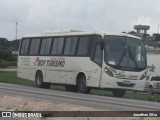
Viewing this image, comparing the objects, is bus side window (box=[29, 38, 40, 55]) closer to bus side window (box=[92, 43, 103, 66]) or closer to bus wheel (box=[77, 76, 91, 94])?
bus wheel (box=[77, 76, 91, 94])

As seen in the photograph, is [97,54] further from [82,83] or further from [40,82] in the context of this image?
[40,82]

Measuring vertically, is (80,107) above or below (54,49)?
below

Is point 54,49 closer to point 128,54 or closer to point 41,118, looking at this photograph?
point 128,54

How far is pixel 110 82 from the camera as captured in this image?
27.1m

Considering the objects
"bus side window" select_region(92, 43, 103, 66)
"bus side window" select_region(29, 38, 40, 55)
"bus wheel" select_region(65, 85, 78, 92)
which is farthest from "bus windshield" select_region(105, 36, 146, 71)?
"bus side window" select_region(29, 38, 40, 55)

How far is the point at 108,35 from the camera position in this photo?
27.4 metres

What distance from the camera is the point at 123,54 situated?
1073 inches

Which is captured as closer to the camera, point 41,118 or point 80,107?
point 41,118

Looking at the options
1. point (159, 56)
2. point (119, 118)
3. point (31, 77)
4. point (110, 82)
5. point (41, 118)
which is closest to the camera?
point (119, 118)

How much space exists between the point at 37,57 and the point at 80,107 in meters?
16.5

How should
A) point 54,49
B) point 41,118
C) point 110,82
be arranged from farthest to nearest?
point 54,49 → point 110,82 → point 41,118

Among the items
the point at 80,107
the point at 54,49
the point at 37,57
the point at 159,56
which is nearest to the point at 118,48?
the point at 54,49

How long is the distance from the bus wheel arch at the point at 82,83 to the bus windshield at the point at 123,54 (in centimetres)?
198

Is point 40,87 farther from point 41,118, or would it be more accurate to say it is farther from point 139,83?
point 41,118
